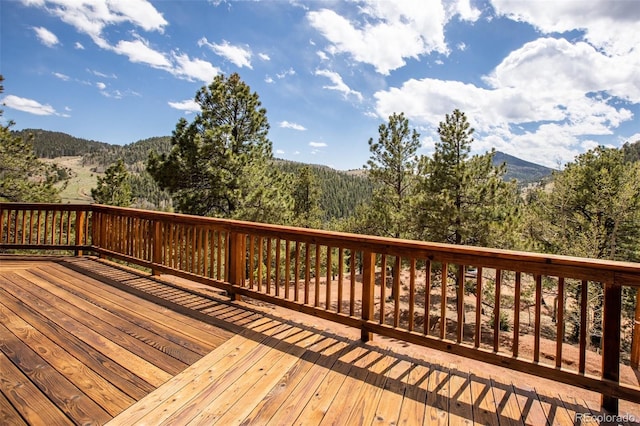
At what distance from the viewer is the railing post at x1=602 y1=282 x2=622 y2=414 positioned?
5.91ft

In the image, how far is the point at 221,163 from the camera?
10.0 metres

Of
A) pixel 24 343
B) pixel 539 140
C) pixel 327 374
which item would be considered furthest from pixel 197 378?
pixel 539 140

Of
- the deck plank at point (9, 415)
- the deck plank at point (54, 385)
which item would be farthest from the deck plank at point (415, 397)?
the deck plank at point (9, 415)

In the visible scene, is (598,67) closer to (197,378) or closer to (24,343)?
(197,378)

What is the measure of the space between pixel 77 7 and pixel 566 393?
32.5ft

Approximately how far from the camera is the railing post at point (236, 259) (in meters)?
3.58

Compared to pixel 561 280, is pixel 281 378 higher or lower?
lower

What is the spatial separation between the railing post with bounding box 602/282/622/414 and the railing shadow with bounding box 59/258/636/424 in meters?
0.25

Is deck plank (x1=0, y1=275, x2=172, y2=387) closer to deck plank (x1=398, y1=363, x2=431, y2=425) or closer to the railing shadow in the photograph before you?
the railing shadow

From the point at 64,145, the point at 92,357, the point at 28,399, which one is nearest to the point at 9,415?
the point at 28,399

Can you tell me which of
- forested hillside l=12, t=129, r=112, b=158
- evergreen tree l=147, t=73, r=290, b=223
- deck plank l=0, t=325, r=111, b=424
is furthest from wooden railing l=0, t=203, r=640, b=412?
forested hillside l=12, t=129, r=112, b=158

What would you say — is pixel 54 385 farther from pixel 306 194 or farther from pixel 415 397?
pixel 306 194

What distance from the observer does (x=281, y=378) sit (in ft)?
6.94

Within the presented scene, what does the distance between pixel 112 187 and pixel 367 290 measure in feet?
61.7
